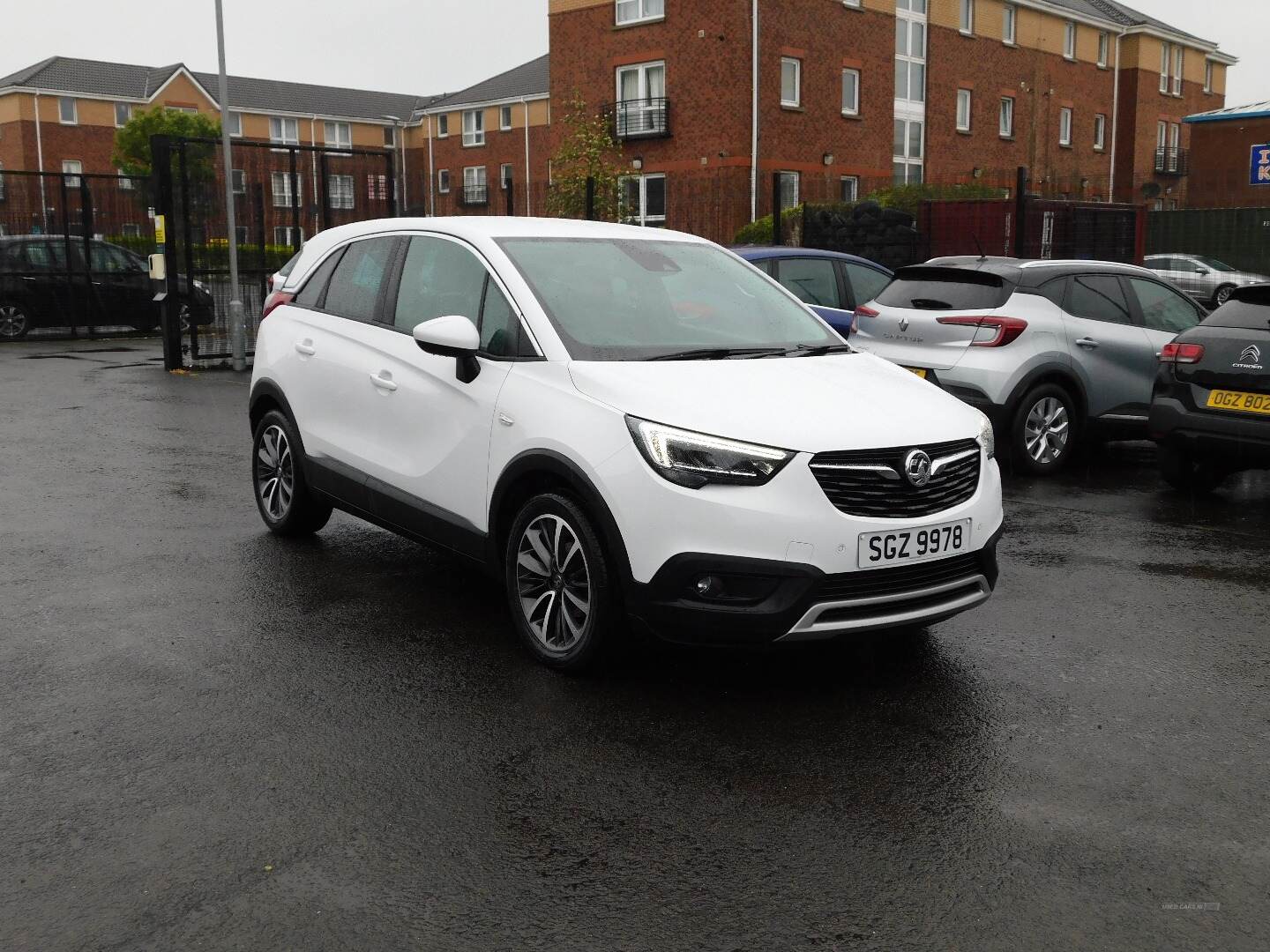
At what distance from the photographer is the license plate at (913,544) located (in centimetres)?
459

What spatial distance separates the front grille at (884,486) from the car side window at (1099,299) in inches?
235

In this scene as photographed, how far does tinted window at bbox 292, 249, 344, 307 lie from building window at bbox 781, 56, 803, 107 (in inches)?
1265

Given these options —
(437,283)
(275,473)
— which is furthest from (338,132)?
(437,283)

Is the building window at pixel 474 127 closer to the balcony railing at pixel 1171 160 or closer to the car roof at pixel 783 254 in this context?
the balcony railing at pixel 1171 160

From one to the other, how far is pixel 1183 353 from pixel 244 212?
13908 millimetres

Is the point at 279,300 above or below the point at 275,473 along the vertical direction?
above

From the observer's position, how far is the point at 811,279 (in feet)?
41.5

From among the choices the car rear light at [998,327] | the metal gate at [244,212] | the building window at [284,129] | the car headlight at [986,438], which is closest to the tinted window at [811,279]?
the car rear light at [998,327]

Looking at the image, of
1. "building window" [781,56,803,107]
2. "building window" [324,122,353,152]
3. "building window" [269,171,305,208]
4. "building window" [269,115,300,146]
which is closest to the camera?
"building window" [269,171,305,208]

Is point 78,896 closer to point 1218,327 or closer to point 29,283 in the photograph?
point 1218,327

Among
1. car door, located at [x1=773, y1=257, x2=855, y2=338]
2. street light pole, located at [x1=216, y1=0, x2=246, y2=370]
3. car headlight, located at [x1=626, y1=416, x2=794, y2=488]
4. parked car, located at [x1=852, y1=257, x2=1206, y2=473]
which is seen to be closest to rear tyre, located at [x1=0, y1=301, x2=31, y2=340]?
street light pole, located at [x1=216, y1=0, x2=246, y2=370]

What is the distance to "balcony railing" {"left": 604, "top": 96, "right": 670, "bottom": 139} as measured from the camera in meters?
37.7

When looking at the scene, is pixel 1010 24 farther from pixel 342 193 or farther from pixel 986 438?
pixel 986 438

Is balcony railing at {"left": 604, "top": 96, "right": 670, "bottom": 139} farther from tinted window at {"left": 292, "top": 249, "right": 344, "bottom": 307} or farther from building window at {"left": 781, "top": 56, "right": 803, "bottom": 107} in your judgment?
tinted window at {"left": 292, "top": 249, "right": 344, "bottom": 307}
